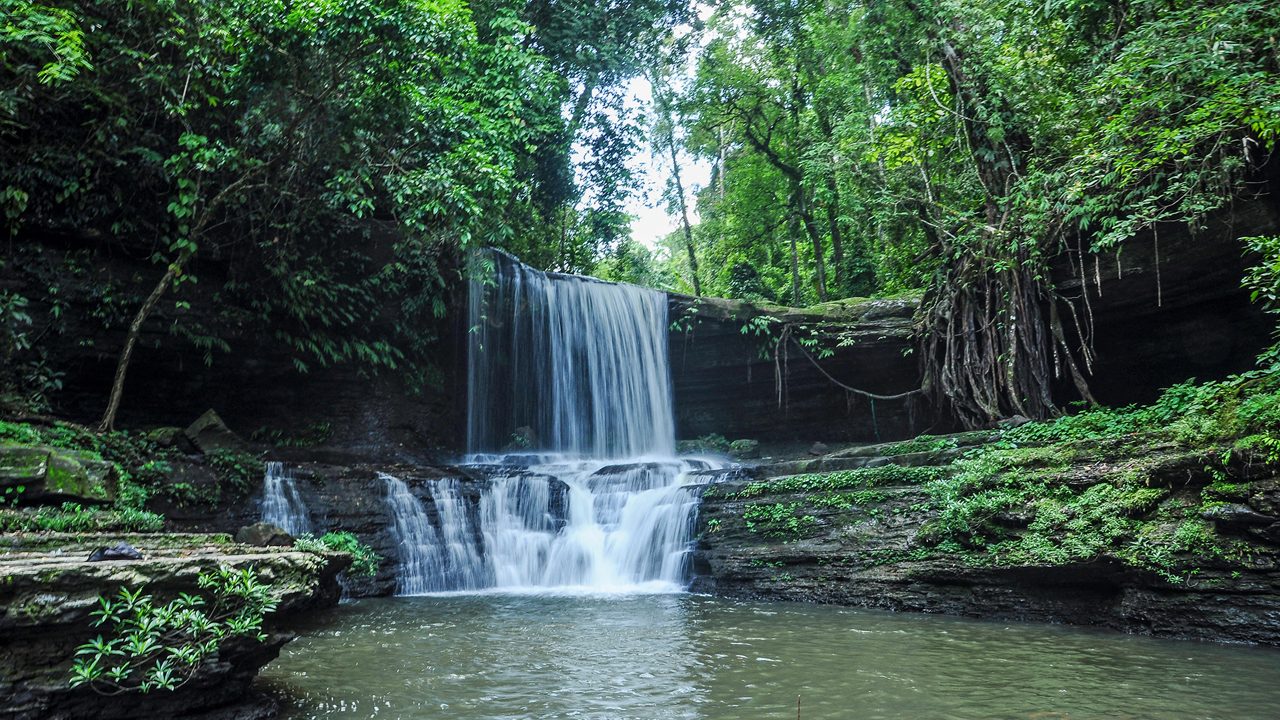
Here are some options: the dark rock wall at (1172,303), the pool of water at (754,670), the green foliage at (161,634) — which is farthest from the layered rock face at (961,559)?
the green foliage at (161,634)

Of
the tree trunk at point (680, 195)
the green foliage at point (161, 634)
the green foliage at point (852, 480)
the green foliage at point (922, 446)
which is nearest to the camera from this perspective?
the green foliage at point (161, 634)

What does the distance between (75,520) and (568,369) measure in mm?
10532

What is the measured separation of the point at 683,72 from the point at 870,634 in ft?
67.2

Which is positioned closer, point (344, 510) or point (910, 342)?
point (344, 510)

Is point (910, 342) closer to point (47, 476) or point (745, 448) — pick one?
point (745, 448)

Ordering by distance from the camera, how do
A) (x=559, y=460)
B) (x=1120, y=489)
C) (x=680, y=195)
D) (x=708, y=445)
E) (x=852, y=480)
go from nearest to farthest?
1. (x=1120, y=489)
2. (x=852, y=480)
3. (x=559, y=460)
4. (x=708, y=445)
5. (x=680, y=195)

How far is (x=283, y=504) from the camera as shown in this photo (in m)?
10.1

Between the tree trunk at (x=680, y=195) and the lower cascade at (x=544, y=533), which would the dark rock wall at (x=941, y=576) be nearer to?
the lower cascade at (x=544, y=533)

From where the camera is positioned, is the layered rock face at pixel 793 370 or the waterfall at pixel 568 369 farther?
the waterfall at pixel 568 369

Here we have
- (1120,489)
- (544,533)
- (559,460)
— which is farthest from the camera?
(559,460)

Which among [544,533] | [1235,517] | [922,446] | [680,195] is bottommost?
[544,533]

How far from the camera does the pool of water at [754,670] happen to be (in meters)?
4.32

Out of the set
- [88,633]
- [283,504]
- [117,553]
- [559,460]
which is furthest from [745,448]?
[88,633]

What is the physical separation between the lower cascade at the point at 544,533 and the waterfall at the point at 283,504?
121 cm
